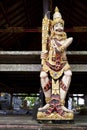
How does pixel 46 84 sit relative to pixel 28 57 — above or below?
below

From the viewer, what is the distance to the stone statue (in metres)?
4.97

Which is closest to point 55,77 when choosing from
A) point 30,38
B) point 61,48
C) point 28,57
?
point 61,48

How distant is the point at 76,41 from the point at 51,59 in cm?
952

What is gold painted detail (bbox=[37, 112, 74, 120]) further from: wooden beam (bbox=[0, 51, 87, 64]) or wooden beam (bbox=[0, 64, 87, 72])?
wooden beam (bbox=[0, 51, 87, 64])

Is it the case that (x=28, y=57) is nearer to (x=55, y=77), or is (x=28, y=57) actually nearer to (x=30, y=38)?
(x=55, y=77)

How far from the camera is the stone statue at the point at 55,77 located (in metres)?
4.97

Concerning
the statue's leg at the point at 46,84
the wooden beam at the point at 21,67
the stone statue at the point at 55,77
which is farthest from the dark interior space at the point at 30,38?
the statue's leg at the point at 46,84

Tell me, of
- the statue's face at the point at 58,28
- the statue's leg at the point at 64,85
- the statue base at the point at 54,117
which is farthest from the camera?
the statue's face at the point at 58,28

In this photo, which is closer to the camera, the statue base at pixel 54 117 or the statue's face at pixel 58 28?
the statue base at pixel 54 117

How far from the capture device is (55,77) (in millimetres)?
5098

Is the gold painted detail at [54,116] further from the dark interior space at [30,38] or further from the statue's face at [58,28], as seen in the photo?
the statue's face at [58,28]

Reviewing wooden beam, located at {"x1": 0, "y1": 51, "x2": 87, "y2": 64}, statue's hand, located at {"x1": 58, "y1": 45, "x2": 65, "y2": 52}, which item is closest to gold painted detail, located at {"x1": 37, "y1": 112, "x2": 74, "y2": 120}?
statue's hand, located at {"x1": 58, "y1": 45, "x2": 65, "y2": 52}

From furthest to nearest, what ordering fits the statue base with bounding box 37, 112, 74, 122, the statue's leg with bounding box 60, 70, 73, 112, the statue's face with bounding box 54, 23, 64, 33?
the statue's face with bounding box 54, 23, 64, 33, the statue's leg with bounding box 60, 70, 73, 112, the statue base with bounding box 37, 112, 74, 122

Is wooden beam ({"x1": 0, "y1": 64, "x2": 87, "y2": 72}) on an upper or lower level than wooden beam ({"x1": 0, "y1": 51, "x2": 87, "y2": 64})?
lower
